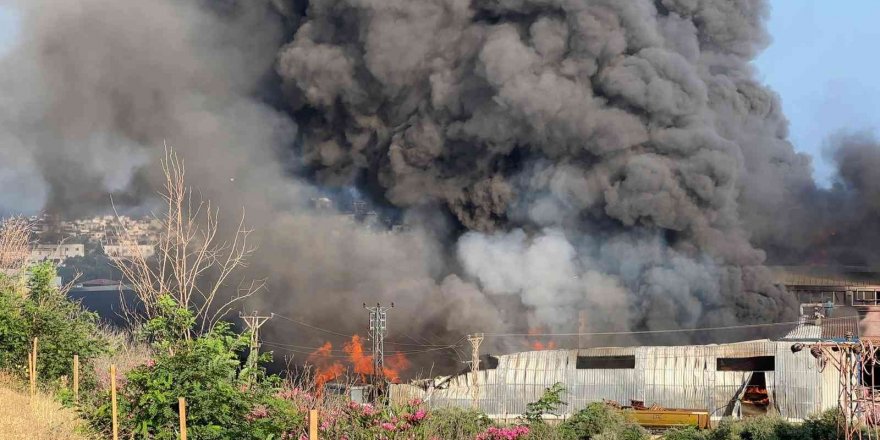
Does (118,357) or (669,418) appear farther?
(669,418)

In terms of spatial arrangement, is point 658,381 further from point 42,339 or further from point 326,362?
point 42,339

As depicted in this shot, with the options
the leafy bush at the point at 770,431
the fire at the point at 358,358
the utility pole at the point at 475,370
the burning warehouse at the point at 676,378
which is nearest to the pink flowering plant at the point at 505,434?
the leafy bush at the point at 770,431

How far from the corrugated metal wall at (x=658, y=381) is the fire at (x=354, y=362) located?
280 inches

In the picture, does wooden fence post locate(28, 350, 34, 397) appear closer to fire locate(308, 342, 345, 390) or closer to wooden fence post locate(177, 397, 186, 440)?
wooden fence post locate(177, 397, 186, 440)

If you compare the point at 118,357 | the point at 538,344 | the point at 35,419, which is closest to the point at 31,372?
the point at 35,419

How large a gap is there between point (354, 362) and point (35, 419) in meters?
39.4

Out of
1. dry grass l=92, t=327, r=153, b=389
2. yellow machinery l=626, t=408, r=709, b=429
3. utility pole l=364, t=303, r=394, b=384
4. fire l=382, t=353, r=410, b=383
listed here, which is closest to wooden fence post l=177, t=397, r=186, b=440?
dry grass l=92, t=327, r=153, b=389

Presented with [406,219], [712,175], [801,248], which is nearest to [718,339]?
[712,175]

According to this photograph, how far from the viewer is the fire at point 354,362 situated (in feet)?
193

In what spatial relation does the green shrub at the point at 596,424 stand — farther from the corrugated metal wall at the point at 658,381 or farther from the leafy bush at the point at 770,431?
the corrugated metal wall at the point at 658,381

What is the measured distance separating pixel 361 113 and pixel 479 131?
25.7ft

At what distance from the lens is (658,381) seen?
164 ft

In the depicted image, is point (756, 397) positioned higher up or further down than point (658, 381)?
further down

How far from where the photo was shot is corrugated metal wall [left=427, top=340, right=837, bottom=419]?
46.6m
